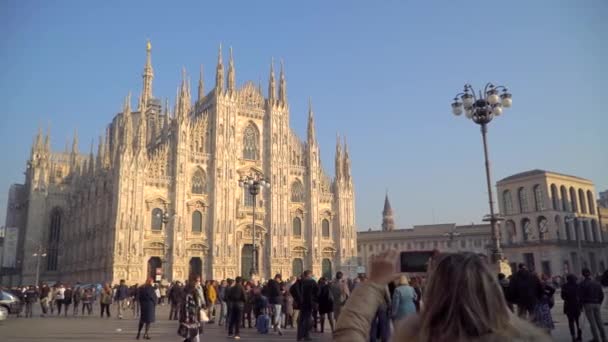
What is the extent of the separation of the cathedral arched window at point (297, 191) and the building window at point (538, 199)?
83.2 feet

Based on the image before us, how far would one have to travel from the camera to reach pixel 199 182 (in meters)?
44.9

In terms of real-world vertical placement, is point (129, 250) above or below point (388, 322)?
above

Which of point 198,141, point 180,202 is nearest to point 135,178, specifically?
point 180,202

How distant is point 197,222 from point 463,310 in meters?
43.3

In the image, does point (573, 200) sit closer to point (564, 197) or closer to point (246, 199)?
point (564, 197)

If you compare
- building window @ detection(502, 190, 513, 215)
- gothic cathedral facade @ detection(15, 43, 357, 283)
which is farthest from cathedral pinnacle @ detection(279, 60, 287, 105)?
building window @ detection(502, 190, 513, 215)

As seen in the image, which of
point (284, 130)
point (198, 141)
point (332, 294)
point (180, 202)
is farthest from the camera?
point (284, 130)

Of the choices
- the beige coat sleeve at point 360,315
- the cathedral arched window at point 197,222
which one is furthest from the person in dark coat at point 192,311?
the cathedral arched window at point 197,222

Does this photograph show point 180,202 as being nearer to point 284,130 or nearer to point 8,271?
point 284,130

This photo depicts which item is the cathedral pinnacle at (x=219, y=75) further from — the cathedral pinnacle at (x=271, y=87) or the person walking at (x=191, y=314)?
the person walking at (x=191, y=314)

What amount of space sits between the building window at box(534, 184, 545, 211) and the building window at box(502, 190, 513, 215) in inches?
106

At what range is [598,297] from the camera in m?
11.1

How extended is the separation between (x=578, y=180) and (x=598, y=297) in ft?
170

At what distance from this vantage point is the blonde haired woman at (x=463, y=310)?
6.35 ft
